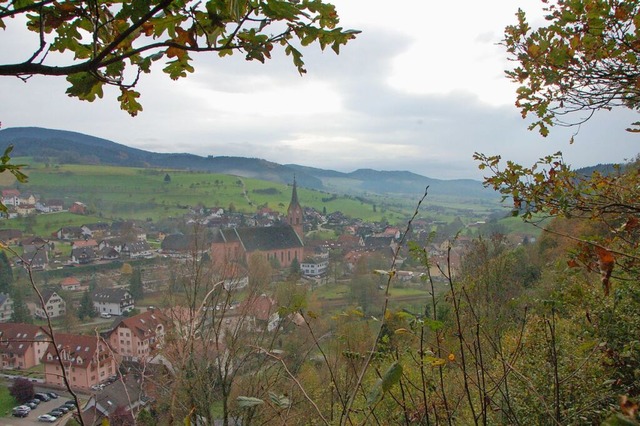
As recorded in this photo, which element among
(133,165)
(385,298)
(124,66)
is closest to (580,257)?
(385,298)

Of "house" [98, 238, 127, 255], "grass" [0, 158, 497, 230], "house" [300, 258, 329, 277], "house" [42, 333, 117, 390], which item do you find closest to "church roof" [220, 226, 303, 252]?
"house" [300, 258, 329, 277]

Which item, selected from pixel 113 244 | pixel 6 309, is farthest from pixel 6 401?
pixel 113 244

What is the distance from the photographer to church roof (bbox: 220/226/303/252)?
4428cm

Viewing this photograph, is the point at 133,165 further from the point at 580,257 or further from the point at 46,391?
the point at 580,257

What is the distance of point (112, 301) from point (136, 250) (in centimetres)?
1700

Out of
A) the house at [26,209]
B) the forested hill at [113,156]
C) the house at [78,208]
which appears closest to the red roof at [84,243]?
the house at [26,209]

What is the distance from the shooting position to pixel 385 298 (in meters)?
1.55

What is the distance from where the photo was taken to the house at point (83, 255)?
37.6 meters

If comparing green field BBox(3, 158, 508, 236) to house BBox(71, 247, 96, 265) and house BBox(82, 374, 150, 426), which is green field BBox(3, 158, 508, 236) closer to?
house BBox(71, 247, 96, 265)

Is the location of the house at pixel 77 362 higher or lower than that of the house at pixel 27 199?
higher

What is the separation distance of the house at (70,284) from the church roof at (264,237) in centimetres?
1396

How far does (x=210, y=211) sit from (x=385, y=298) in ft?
214

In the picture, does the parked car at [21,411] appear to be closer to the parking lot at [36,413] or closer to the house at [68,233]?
the parking lot at [36,413]

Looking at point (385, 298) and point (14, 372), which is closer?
point (385, 298)
